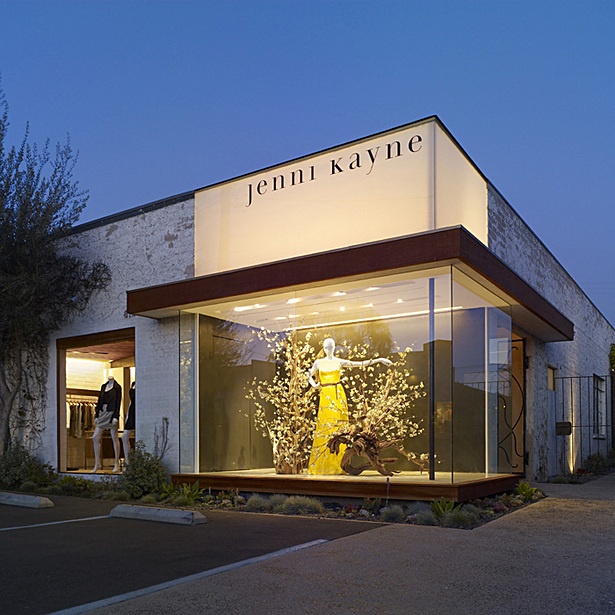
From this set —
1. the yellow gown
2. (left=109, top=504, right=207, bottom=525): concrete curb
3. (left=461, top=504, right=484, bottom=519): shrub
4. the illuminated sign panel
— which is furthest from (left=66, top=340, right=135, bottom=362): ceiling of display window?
(left=461, top=504, right=484, bottom=519): shrub

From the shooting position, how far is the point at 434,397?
329 inches

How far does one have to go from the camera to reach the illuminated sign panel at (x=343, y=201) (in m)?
9.32

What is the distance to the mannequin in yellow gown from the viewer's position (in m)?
9.41

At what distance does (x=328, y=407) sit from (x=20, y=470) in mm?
6403

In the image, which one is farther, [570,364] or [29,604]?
[570,364]

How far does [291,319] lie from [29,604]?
19.3 feet

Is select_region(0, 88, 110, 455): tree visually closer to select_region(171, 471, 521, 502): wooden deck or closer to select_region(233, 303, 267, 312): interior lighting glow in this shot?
select_region(233, 303, 267, 312): interior lighting glow

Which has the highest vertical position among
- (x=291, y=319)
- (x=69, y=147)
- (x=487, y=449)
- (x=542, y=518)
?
(x=69, y=147)

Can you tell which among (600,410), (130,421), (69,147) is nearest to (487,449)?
(130,421)

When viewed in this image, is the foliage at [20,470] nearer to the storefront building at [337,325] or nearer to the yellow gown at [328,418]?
the storefront building at [337,325]

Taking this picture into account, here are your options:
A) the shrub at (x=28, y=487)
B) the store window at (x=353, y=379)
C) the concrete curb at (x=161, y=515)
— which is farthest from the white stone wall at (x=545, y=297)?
the shrub at (x=28, y=487)

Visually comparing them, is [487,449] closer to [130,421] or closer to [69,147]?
[130,421]

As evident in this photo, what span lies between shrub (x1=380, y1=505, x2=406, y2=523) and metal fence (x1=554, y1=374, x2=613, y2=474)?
7677 millimetres

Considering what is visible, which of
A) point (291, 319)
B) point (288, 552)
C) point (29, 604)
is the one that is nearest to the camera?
point (29, 604)
